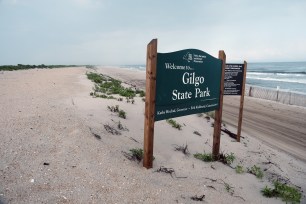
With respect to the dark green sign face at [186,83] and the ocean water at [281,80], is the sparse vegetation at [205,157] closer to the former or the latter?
the dark green sign face at [186,83]

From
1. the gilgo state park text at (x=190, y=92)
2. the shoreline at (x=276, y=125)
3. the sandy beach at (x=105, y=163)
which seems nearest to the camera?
the sandy beach at (x=105, y=163)

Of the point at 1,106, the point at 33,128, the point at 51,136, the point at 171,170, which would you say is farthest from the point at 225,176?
the point at 1,106

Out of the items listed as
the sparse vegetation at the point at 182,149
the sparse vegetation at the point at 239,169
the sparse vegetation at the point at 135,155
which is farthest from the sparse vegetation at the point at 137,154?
the sparse vegetation at the point at 239,169

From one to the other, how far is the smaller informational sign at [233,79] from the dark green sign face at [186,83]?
6.22 ft

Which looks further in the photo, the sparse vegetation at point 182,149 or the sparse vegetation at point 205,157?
the sparse vegetation at point 182,149

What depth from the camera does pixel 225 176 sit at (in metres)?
4.73

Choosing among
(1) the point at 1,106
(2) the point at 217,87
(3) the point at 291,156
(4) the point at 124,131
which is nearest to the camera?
(2) the point at 217,87

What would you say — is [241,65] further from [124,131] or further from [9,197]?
[9,197]

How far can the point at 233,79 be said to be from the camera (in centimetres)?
729

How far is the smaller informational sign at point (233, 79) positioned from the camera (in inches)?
284

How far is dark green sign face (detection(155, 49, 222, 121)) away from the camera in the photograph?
13.9 feet

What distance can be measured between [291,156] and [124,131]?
15.6ft

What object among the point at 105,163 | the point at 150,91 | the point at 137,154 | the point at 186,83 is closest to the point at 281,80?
the point at 186,83

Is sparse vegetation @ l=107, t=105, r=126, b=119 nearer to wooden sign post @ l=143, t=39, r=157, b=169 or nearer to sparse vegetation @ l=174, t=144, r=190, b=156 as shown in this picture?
sparse vegetation @ l=174, t=144, r=190, b=156
